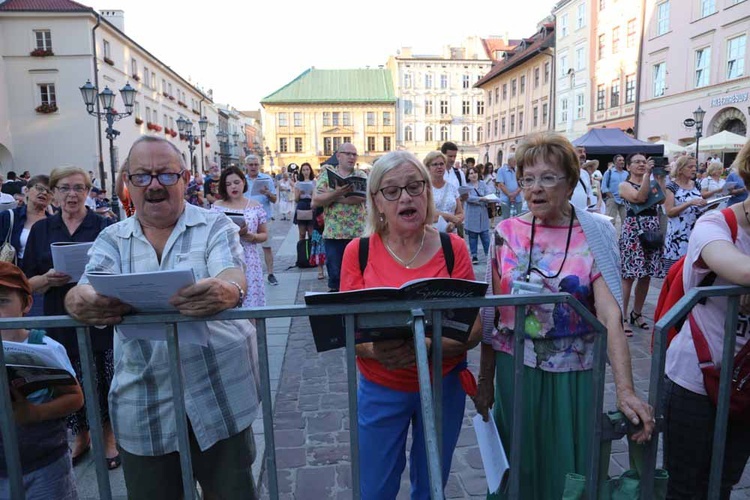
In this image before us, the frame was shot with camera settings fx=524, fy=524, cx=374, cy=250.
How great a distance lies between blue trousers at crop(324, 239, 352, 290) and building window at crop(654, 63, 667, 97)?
28.5 m

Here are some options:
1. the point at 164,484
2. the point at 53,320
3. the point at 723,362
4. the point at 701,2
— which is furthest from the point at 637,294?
the point at 701,2

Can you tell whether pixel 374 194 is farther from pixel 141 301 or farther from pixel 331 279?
pixel 331 279

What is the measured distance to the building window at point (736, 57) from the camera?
74.8ft

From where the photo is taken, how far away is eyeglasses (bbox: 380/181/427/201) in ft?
7.69

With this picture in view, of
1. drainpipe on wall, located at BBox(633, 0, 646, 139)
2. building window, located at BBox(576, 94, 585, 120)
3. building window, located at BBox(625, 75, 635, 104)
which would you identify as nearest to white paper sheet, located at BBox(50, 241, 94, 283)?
drainpipe on wall, located at BBox(633, 0, 646, 139)

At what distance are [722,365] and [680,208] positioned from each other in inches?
187

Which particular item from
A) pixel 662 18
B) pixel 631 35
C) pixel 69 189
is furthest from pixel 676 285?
pixel 631 35

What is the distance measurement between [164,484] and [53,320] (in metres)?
0.86

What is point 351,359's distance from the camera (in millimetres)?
1781

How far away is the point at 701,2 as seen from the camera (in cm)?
2534

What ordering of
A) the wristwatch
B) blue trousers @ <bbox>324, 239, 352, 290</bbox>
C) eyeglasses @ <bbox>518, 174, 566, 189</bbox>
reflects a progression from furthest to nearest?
blue trousers @ <bbox>324, 239, 352, 290</bbox>, eyeglasses @ <bbox>518, 174, 566, 189</bbox>, the wristwatch

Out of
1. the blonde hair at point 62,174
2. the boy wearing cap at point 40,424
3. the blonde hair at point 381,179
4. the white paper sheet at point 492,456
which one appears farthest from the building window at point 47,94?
the white paper sheet at point 492,456

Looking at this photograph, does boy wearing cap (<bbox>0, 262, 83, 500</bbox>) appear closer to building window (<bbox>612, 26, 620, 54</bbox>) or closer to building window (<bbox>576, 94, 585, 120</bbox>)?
building window (<bbox>612, 26, 620, 54</bbox>)

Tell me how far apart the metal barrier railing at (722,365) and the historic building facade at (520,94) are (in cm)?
3629
